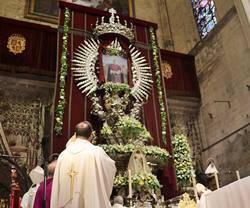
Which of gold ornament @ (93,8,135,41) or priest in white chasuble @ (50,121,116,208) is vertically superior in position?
gold ornament @ (93,8,135,41)

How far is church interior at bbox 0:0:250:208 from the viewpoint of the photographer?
305 inches

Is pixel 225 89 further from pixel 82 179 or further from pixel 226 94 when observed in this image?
pixel 82 179

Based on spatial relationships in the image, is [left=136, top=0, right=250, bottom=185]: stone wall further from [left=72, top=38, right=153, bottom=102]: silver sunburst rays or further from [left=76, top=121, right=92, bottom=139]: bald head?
[left=76, top=121, right=92, bottom=139]: bald head

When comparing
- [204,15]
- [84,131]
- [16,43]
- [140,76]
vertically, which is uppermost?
[204,15]

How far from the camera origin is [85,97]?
27.6 feet

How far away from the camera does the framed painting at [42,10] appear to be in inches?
493

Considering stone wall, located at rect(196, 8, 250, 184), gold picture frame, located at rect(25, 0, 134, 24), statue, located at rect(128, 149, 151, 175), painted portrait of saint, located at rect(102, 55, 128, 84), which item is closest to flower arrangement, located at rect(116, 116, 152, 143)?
statue, located at rect(128, 149, 151, 175)

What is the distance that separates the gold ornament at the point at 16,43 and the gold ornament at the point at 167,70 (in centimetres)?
464

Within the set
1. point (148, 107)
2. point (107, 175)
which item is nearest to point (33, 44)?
point (148, 107)

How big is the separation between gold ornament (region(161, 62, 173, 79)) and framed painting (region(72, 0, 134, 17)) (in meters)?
3.78

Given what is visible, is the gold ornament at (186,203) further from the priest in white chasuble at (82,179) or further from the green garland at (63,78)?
the green garland at (63,78)

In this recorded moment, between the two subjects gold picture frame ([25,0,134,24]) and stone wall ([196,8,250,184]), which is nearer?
stone wall ([196,8,250,184])

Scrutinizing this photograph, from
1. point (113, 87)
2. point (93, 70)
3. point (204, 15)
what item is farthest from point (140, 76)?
point (204, 15)

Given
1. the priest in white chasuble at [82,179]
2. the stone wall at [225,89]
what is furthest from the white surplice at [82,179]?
the stone wall at [225,89]
